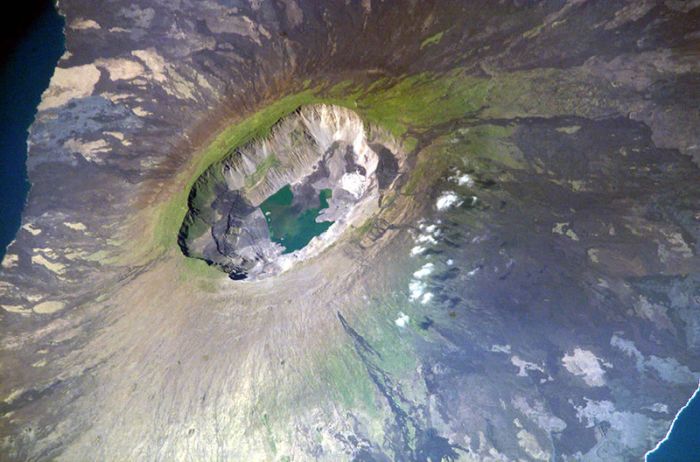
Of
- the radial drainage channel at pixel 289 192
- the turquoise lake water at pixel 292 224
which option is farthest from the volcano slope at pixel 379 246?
the turquoise lake water at pixel 292 224

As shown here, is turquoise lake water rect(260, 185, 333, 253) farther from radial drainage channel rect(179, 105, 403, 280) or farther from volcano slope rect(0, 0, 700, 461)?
volcano slope rect(0, 0, 700, 461)

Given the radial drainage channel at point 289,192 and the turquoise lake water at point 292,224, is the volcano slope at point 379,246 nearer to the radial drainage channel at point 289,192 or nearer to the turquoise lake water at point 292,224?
the radial drainage channel at point 289,192

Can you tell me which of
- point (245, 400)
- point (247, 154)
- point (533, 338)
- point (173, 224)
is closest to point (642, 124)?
point (533, 338)

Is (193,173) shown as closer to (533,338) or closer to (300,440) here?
(300,440)

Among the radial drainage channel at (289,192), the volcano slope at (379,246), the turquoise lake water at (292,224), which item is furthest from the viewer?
the turquoise lake water at (292,224)

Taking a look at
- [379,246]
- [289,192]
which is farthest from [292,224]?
[379,246]

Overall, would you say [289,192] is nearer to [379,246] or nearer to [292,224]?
[292,224]
